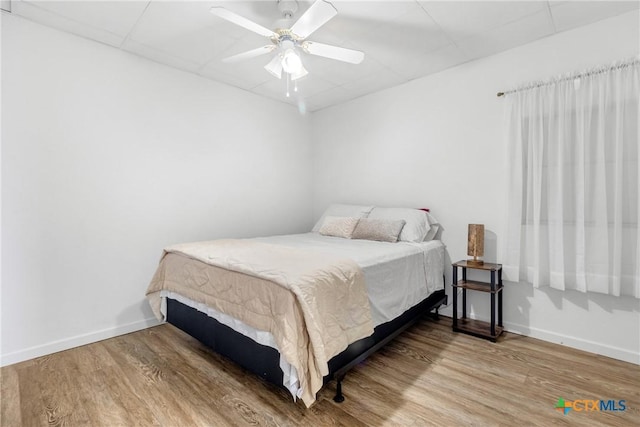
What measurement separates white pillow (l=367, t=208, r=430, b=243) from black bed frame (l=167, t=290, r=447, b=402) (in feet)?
2.16

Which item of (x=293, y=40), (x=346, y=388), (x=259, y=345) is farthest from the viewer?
(x=293, y=40)

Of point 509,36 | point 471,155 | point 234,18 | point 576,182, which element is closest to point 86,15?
point 234,18

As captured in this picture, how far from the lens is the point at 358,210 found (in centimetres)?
368

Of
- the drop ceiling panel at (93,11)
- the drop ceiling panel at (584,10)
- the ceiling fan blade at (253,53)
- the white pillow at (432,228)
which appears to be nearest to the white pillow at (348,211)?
the white pillow at (432,228)

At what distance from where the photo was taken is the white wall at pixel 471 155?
2.35m

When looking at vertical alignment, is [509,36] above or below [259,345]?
above

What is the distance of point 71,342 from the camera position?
2508 mm

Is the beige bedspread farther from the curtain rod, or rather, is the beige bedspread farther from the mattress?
the curtain rod

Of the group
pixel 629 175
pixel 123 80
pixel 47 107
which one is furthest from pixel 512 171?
pixel 47 107

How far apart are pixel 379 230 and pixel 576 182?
65.0 inches

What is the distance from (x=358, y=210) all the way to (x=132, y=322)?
2.64 metres

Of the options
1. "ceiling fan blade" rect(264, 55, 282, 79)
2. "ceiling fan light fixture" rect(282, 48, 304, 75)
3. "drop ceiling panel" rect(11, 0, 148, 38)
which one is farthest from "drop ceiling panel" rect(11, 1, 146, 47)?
"ceiling fan light fixture" rect(282, 48, 304, 75)

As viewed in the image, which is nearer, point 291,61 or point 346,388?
point 346,388

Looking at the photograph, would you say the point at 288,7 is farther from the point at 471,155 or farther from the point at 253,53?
the point at 471,155
